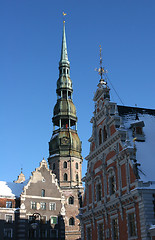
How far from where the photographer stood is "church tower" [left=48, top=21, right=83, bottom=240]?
6506 cm

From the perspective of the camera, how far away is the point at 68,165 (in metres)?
70.4

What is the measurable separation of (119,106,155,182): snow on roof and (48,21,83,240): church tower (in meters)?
34.8

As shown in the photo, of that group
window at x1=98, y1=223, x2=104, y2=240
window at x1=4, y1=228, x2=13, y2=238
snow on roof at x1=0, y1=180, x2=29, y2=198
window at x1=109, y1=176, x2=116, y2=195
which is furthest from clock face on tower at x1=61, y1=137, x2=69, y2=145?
window at x1=109, y1=176, x2=116, y2=195

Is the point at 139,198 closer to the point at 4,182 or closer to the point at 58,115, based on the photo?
the point at 4,182

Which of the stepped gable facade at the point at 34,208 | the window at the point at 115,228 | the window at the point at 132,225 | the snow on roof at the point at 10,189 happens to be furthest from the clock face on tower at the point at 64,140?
the window at the point at 132,225

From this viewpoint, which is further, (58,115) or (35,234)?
(58,115)

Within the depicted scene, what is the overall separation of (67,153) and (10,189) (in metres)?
17.2

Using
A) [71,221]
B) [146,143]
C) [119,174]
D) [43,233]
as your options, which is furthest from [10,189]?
[146,143]

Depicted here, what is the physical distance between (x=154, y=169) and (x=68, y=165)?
1682 inches

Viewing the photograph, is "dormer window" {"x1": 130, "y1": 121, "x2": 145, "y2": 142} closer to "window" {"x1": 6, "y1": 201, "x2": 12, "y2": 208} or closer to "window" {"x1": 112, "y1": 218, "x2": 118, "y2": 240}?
"window" {"x1": 112, "y1": 218, "x2": 118, "y2": 240}

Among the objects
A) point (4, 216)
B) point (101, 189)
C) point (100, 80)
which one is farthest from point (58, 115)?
point (101, 189)

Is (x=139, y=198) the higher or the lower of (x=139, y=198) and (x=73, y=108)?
the lower

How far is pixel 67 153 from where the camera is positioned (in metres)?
Answer: 71.1

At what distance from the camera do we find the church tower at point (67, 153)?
65.1 metres
